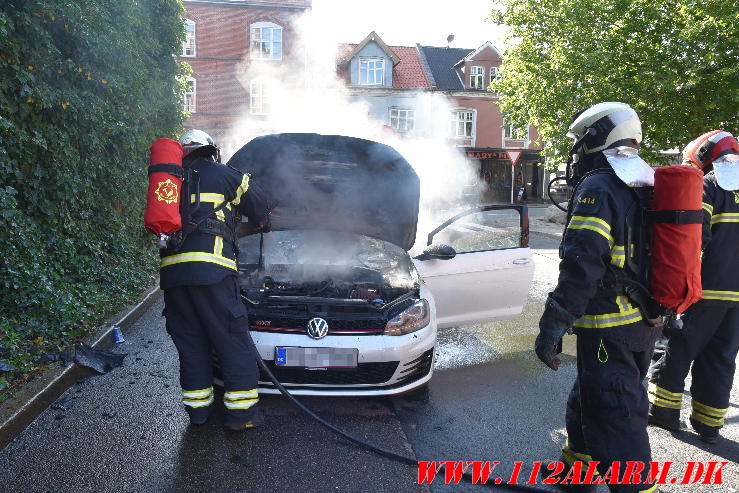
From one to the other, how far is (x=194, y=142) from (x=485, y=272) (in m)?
2.88

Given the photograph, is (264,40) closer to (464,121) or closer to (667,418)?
(464,121)

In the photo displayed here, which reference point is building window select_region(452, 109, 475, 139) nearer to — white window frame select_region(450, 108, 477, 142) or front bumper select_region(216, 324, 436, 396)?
white window frame select_region(450, 108, 477, 142)

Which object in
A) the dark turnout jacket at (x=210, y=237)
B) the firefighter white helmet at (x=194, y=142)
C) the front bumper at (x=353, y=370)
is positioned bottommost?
the front bumper at (x=353, y=370)

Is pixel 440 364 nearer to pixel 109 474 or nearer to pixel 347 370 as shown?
pixel 347 370

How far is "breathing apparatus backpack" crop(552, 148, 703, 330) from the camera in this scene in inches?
90.7

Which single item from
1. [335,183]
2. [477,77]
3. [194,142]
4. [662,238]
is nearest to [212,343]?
[194,142]

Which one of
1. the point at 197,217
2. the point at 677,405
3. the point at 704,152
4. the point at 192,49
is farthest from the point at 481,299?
the point at 192,49

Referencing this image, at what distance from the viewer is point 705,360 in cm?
335

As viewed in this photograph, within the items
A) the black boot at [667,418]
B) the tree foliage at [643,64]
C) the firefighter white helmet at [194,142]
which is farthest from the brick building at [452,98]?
the black boot at [667,418]

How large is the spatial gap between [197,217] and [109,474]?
61.6 inches

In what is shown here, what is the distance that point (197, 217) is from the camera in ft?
10.4

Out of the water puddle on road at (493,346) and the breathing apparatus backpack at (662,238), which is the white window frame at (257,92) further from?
the breathing apparatus backpack at (662,238)

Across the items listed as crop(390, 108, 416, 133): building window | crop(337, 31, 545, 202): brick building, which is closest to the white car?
crop(337, 31, 545, 202): brick building

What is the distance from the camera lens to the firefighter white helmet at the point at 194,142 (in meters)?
3.31
